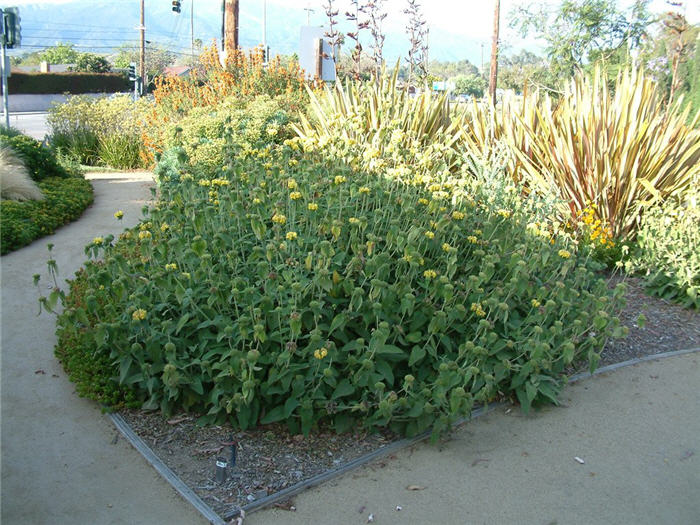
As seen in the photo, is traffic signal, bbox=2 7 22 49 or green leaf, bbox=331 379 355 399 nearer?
green leaf, bbox=331 379 355 399

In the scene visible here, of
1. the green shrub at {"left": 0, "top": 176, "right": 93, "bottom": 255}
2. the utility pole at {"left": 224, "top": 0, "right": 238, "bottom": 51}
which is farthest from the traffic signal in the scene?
the green shrub at {"left": 0, "top": 176, "right": 93, "bottom": 255}

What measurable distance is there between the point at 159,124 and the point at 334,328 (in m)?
8.94

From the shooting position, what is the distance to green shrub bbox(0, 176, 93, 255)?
638cm

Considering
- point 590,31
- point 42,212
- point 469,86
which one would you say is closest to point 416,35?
point 42,212

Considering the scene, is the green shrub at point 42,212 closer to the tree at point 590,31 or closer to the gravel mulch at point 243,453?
the gravel mulch at point 243,453

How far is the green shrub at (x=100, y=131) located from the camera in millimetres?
12578

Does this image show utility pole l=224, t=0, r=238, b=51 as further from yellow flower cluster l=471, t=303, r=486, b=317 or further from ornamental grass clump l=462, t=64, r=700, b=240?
yellow flower cluster l=471, t=303, r=486, b=317

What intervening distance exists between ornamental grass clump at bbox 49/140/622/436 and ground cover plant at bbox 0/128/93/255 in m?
2.39

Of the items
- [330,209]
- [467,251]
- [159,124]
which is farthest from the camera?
[159,124]

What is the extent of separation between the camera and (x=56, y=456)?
3.15 metres

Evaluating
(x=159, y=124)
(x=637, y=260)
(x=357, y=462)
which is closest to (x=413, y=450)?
(x=357, y=462)

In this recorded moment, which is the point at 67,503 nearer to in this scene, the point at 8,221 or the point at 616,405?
the point at 616,405

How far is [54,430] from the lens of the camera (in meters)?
3.38

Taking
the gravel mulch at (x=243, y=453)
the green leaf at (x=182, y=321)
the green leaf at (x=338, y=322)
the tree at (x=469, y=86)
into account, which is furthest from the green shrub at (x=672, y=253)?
the tree at (x=469, y=86)
